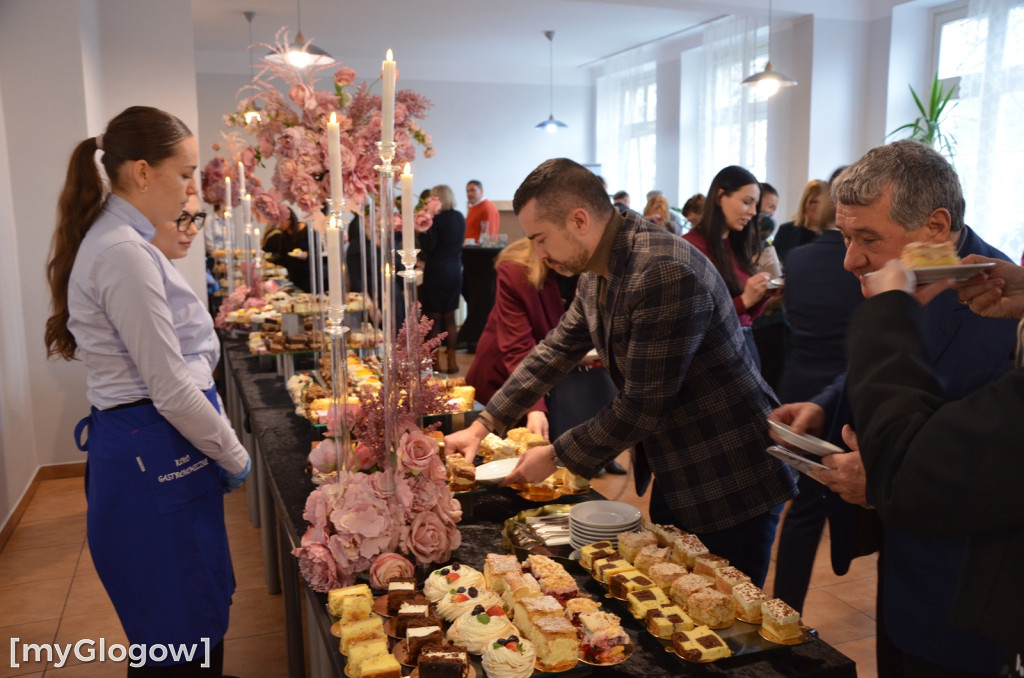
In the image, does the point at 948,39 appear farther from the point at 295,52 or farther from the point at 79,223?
the point at 79,223

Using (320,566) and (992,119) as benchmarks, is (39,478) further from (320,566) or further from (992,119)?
(992,119)

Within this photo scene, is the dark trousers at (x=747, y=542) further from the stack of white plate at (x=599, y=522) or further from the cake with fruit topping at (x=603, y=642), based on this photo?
the cake with fruit topping at (x=603, y=642)

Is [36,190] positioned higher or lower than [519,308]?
higher

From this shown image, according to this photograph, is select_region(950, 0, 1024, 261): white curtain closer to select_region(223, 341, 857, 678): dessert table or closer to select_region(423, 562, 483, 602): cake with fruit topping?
select_region(223, 341, 857, 678): dessert table

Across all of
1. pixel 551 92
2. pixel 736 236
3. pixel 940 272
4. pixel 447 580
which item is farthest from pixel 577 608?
pixel 551 92

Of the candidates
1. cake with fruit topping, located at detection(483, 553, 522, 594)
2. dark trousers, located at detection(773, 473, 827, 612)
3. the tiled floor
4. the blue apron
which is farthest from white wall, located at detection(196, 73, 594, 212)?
cake with fruit topping, located at detection(483, 553, 522, 594)

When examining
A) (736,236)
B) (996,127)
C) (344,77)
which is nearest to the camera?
(344,77)

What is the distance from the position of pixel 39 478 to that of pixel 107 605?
1788 mm

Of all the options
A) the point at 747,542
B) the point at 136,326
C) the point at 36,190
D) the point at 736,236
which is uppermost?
the point at 36,190

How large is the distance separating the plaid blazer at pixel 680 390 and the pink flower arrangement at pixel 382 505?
315 millimetres

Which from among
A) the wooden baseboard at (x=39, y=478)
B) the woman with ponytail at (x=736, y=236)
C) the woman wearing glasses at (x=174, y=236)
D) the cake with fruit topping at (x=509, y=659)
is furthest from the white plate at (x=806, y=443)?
the wooden baseboard at (x=39, y=478)

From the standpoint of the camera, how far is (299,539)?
157 cm

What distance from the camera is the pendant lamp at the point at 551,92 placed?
10.1 metres

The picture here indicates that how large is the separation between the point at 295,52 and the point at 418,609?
4370 millimetres
